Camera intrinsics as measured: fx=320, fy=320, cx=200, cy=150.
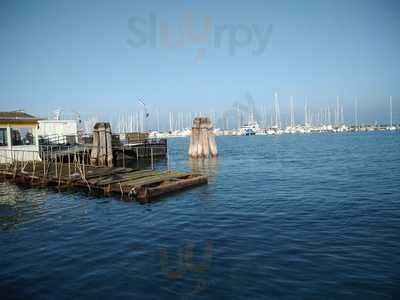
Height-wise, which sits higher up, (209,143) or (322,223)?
(209,143)

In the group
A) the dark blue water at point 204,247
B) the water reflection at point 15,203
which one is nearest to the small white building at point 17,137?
the water reflection at point 15,203

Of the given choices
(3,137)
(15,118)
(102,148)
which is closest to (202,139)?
(102,148)

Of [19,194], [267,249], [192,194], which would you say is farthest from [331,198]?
[19,194]

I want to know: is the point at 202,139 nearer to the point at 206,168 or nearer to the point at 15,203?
the point at 206,168

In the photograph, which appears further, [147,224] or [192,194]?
[192,194]

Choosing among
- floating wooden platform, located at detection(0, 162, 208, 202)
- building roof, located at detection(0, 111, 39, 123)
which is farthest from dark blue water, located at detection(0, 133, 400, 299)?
building roof, located at detection(0, 111, 39, 123)

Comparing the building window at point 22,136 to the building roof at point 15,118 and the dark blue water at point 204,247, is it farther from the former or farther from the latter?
the dark blue water at point 204,247

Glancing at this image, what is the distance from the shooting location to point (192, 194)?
2062cm

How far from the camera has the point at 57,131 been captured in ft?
153

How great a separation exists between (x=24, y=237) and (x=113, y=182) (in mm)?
8756

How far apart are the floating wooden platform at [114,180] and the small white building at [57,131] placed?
16.8m

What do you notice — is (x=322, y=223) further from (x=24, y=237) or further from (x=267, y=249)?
(x=24, y=237)

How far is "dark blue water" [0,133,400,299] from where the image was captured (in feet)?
26.1

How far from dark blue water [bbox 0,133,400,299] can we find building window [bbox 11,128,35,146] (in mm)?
12079
